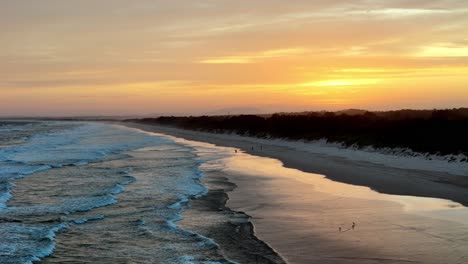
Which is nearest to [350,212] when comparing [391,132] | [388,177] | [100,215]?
[100,215]

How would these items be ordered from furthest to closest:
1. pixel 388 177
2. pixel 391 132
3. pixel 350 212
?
pixel 391 132 < pixel 388 177 < pixel 350 212

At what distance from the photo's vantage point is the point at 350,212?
43.3 feet

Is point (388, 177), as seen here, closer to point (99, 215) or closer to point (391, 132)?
point (391, 132)

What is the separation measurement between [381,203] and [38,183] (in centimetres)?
1216

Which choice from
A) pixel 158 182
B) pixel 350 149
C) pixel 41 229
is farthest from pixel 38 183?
pixel 350 149

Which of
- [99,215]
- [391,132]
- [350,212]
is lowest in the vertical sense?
[99,215]

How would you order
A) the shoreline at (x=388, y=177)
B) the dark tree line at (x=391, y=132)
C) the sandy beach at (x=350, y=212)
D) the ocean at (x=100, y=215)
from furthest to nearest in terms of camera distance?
the dark tree line at (x=391, y=132) → the shoreline at (x=388, y=177) → the ocean at (x=100, y=215) → the sandy beach at (x=350, y=212)

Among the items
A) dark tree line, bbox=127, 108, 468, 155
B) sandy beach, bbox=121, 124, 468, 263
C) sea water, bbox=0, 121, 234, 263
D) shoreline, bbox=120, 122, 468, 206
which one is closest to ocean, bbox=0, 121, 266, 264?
sea water, bbox=0, 121, 234, 263

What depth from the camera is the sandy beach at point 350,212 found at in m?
9.20

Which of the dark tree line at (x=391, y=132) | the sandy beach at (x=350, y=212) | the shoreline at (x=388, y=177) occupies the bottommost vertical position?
the sandy beach at (x=350, y=212)

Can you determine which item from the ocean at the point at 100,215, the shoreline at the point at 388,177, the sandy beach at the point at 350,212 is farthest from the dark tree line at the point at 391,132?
the ocean at the point at 100,215

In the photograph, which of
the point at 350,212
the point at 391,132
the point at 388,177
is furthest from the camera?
the point at 391,132

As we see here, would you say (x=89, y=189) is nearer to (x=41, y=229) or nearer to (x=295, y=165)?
(x=41, y=229)

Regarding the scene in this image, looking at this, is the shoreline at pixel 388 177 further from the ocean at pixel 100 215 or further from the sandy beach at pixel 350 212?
the ocean at pixel 100 215
